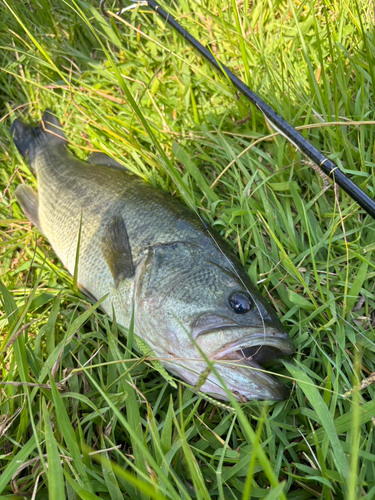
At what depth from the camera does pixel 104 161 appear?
320 cm

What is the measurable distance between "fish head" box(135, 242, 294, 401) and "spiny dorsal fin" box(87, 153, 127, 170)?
3.59 ft

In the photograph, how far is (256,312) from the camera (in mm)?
2057

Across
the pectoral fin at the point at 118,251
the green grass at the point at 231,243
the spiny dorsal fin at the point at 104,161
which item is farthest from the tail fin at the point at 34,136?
the pectoral fin at the point at 118,251

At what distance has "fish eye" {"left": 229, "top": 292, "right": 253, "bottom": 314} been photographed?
2059 millimetres

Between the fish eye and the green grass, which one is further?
the fish eye

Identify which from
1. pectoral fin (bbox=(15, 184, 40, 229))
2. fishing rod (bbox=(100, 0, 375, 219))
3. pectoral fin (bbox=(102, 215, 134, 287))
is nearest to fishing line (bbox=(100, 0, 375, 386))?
fishing rod (bbox=(100, 0, 375, 219))

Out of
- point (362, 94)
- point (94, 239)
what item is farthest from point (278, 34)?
point (94, 239)

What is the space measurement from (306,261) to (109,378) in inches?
60.5

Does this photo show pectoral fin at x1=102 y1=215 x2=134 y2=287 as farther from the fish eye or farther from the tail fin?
the tail fin

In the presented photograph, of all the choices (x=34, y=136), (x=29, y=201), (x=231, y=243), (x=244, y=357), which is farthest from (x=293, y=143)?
(x=34, y=136)

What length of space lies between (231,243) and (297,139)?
0.85 metres

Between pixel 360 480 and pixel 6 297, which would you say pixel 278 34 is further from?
pixel 360 480

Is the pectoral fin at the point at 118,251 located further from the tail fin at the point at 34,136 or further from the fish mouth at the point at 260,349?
the tail fin at the point at 34,136

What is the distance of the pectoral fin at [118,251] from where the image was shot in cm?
243
